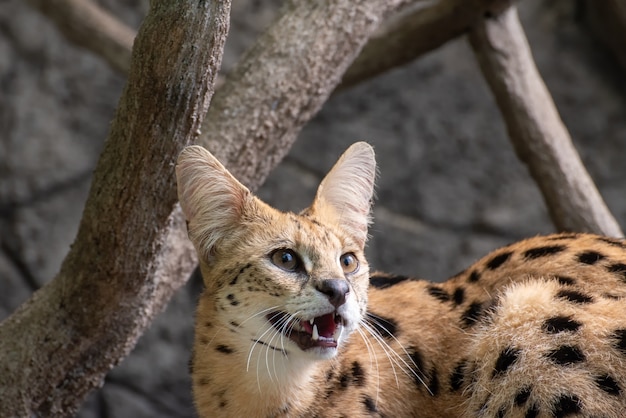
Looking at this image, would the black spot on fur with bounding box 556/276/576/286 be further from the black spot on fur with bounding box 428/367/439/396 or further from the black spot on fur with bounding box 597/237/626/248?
the black spot on fur with bounding box 428/367/439/396

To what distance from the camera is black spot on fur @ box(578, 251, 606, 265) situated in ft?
9.95

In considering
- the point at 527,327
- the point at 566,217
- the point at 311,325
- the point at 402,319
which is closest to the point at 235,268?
the point at 311,325

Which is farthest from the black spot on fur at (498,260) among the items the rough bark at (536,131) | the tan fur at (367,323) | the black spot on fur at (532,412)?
the rough bark at (536,131)

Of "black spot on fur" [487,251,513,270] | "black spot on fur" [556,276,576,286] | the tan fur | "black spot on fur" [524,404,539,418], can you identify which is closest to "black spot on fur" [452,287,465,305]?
the tan fur

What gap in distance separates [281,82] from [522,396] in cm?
164

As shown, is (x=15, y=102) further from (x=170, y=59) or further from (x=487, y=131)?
(x=170, y=59)

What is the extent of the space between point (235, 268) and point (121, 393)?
3.93m

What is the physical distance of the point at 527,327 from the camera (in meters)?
2.86

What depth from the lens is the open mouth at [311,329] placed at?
2.68 meters

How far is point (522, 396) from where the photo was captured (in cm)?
272

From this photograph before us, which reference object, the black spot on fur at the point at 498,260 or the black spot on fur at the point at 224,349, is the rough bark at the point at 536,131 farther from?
the black spot on fur at the point at 224,349

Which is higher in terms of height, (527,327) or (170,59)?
(170,59)

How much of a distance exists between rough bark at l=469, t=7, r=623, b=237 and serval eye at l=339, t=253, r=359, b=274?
1.71 m

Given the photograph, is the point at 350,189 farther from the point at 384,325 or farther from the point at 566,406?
the point at 566,406
